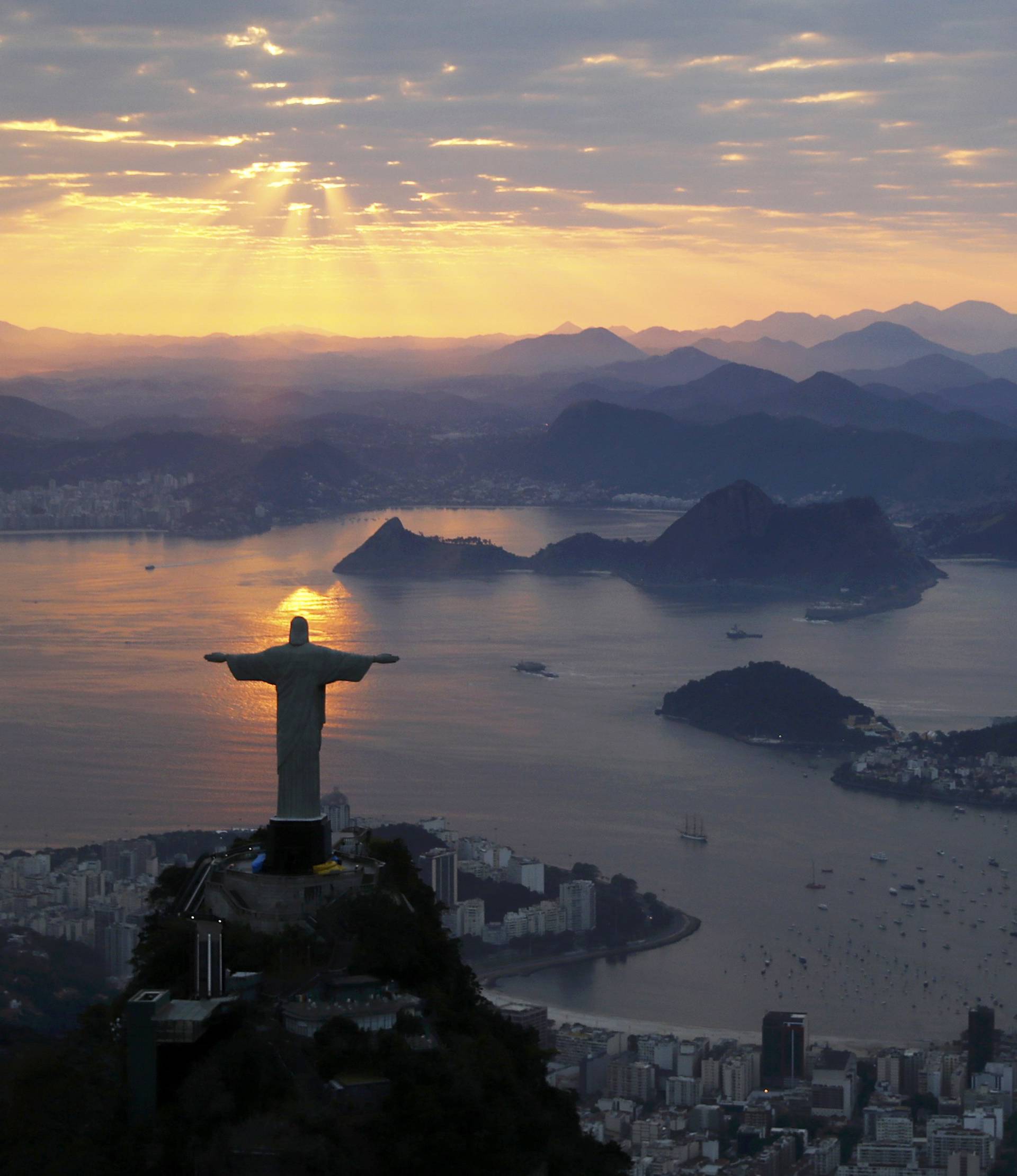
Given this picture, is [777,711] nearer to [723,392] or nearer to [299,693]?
[299,693]

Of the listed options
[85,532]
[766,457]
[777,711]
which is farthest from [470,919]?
[766,457]

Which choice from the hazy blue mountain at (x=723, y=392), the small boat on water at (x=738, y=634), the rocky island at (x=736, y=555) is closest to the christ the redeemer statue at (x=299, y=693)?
the small boat on water at (x=738, y=634)

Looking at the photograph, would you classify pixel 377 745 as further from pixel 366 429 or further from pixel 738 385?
pixel 738 385

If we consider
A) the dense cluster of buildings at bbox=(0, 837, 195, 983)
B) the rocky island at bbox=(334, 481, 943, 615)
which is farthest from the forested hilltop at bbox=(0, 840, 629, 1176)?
the rocky island at bbox=(334, 481, 943, 615)

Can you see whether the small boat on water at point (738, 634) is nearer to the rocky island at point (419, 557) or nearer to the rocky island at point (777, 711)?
the rocky island at point (777, 711)

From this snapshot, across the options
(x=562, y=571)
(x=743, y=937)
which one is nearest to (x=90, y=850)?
(x=743, y=937)
